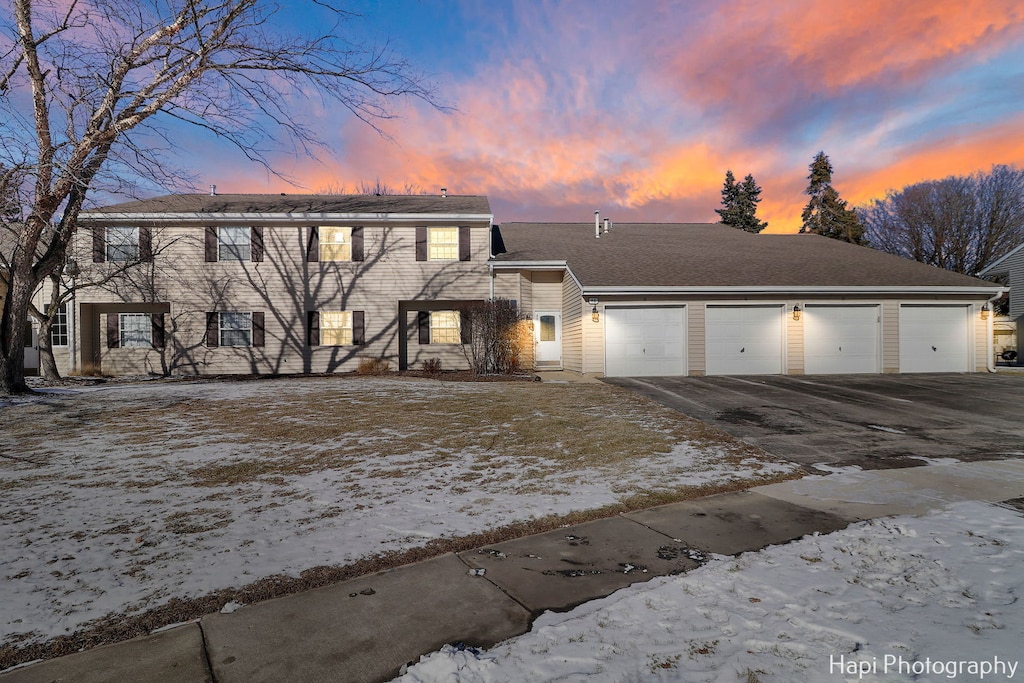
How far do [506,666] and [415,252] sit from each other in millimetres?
16231

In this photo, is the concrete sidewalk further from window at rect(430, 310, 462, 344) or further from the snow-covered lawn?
window at rect(430, 310, 462, 344)

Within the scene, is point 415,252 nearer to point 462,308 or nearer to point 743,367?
point 462,308

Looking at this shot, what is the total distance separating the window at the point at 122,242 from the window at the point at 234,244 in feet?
7.99

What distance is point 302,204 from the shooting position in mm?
18516

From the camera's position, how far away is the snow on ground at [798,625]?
90.6 inches

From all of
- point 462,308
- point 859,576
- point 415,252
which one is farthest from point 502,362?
point 859,576

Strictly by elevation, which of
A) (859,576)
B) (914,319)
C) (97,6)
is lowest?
(859,576)

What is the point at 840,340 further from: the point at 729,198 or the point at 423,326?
the point at 729,198

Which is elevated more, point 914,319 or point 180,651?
point 914,319

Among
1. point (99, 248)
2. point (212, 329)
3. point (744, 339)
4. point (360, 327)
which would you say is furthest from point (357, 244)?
point (744, 339)

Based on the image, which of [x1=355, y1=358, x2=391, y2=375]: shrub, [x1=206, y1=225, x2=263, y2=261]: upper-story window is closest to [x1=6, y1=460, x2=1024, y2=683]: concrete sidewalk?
[x1=355, y1=358, x2=391, y2=375]: shrub

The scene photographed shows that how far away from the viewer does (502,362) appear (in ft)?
50.1

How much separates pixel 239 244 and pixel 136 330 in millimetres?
4399

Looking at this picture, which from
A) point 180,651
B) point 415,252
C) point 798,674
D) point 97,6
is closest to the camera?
point 798,674
